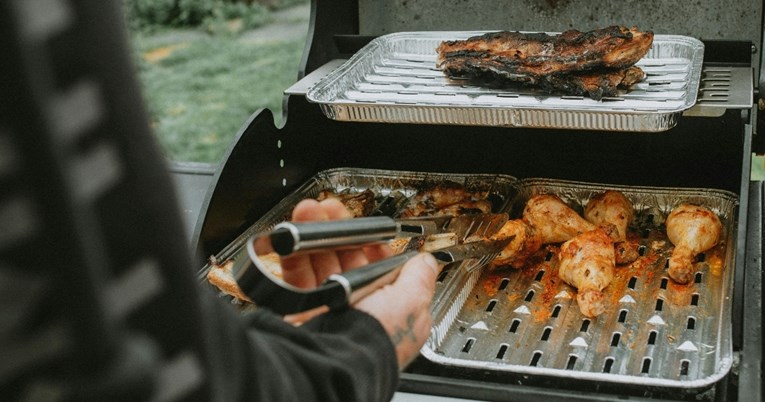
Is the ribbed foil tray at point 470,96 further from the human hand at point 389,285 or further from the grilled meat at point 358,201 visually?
the human hand at point 389,285

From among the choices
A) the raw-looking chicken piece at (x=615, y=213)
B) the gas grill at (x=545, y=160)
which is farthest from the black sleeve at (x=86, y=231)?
the raw-looking chicken piece at (x=615, y=213)

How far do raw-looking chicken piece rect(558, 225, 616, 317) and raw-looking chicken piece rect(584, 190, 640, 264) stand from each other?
0.35 feet

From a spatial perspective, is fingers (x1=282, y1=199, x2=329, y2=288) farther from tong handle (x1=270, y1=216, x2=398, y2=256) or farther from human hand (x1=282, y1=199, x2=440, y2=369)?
tong handle (x1=270, y1=216, x2=398, y2=256)

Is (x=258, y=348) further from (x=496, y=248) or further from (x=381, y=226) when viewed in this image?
(x=496, y=248)

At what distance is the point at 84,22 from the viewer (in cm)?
62

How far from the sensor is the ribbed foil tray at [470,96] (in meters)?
2.14

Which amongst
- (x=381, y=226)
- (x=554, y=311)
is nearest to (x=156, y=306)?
(x=381, y=226)

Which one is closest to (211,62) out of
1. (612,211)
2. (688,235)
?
(612,211)

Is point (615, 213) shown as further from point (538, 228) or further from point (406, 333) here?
point (406, 333)

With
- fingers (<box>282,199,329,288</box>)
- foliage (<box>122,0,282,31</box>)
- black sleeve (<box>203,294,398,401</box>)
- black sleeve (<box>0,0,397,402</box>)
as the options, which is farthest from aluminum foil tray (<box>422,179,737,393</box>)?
foliage (<box>122,0,282,31</box>)

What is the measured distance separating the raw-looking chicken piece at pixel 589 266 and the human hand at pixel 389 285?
0.74 meters

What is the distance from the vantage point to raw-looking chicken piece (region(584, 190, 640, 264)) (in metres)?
2.39

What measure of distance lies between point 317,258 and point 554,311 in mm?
887

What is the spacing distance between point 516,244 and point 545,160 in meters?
0.54
